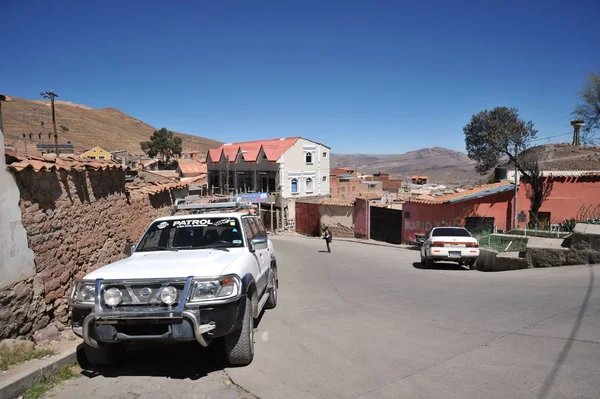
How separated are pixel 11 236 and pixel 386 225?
2803cm

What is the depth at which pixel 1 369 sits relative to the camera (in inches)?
188

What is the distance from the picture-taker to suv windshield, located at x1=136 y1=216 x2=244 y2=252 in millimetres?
6621

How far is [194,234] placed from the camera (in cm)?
687

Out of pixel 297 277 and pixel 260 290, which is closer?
pixel 260 290

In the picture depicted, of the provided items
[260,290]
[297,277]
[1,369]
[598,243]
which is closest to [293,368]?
[260,290]

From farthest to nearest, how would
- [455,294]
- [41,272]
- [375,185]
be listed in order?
[375,185] → [455,294] → [41,272]

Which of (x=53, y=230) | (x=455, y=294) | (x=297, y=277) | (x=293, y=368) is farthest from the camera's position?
(x=297, y=277)

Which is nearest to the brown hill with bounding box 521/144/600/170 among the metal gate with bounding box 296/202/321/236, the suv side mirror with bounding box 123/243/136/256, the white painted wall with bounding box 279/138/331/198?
the metal gate with bounding box 296/202/321/236

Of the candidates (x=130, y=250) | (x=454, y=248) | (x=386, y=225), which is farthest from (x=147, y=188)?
(x=386, y=225)

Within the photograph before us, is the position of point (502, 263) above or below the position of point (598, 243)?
below

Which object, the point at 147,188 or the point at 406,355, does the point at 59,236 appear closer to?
the point at 406,355

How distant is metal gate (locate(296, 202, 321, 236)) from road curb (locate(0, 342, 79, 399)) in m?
35.9

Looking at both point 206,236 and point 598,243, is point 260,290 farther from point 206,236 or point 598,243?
point 598,243

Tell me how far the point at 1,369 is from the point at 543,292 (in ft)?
29.8
